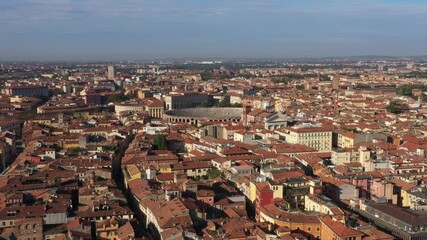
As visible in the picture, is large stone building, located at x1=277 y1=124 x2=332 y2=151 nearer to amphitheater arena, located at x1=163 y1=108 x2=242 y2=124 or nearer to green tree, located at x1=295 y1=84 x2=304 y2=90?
amphitheater arena, located at x1=163 y1=108 x2=242 y2=124

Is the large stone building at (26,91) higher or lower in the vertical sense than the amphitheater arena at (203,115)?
higher

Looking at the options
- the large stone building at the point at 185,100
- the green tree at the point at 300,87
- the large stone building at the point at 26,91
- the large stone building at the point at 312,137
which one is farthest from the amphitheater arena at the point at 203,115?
the green tree at the point at 300,87

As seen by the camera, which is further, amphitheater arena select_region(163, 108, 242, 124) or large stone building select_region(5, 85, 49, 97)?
large stone building select_region(5, 85, 49, 97)

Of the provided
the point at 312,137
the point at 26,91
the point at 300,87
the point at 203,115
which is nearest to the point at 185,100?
the point at 203,115

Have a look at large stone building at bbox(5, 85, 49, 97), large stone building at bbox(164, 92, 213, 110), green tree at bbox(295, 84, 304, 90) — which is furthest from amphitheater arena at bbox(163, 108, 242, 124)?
green tree at bbox(295, 84, 304, 90)

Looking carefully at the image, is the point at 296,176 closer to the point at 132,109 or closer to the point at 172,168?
the point at 172,168

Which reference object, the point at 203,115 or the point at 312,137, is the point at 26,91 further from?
the point at 312,137

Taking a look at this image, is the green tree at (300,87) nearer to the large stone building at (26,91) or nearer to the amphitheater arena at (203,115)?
the amphitheater arena at (203,115)

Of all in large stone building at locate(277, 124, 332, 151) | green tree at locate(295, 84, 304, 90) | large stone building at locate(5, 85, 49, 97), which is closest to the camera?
large stone building at locate(277, 124, 332, 151)

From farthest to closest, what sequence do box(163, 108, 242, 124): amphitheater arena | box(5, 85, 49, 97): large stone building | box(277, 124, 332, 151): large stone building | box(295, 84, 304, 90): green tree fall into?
box(295, 84, 304, 90): green tree, box(5, 85, 49, 97): large stone building, box(163, 108, 242, 124): amphitheater arena, box(277, 124, 332, 151): large stone building
